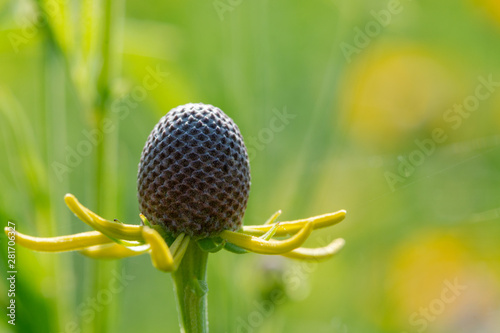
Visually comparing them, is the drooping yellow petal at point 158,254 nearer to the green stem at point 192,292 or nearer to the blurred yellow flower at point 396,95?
the green stem at point 192,292

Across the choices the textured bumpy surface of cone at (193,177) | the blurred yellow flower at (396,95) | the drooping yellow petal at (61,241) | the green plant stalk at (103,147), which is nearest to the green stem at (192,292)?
the textured bumpy surface of cone at (193,177)

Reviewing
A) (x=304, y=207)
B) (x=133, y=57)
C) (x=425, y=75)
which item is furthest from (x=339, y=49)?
(x=425, y=75)

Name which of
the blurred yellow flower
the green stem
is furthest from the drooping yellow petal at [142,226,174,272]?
the blurred yellow flower

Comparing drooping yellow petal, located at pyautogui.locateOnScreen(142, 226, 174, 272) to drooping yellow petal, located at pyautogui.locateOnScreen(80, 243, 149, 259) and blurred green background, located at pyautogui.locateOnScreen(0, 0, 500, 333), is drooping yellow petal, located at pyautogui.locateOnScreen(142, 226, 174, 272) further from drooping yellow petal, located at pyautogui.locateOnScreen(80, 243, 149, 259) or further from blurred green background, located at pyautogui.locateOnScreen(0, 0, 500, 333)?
blurred green background, located at pyautogui.locateOnScreen(0, 0, 500, 333)

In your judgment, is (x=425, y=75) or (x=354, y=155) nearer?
(x=354, y=155)

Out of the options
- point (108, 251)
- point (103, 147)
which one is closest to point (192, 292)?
point (108, 251)

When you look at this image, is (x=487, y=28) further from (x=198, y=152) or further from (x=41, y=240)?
(x=41, y=240)

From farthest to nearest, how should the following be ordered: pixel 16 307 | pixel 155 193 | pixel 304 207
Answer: pixel 304 207, pixel 16 307, pixel 155 193
